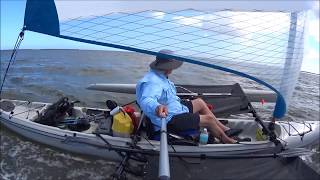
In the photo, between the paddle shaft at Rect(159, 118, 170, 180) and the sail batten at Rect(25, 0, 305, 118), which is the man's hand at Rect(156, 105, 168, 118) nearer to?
the paddle shaft at Rect(159, 118, 170, 180)

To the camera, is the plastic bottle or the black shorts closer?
the black shorts

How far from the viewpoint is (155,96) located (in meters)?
4.48

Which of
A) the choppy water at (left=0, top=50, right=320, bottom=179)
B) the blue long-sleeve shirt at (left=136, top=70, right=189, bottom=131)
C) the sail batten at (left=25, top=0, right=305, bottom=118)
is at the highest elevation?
the sail batten at (left=25, top=0, right=305, bottom=118)

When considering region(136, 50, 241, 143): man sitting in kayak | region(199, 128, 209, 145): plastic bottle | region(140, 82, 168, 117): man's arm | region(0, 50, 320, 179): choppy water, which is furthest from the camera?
region(0, 50, 320, 179): choppy water

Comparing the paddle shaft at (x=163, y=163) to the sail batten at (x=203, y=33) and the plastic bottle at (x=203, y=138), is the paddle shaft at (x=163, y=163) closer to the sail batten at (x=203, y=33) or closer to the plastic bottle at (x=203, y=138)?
the sail batten at (x=203, y=33)

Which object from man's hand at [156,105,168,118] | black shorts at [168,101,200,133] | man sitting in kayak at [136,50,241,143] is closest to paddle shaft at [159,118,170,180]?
man's hand at [156,105,168,118]

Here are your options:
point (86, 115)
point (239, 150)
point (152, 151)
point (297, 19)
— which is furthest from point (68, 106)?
point (297, 19)

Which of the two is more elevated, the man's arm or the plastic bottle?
the man's arm

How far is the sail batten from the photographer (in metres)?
3.81

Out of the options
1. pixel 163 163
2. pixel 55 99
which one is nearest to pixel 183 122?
pixel 163 163

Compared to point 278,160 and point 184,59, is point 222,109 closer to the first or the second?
point 278,160

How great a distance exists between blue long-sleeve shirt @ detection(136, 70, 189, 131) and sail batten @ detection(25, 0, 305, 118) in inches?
27.9

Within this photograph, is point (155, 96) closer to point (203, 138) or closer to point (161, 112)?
point (161, 112)

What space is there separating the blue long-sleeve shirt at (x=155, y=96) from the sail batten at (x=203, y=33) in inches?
27.9
